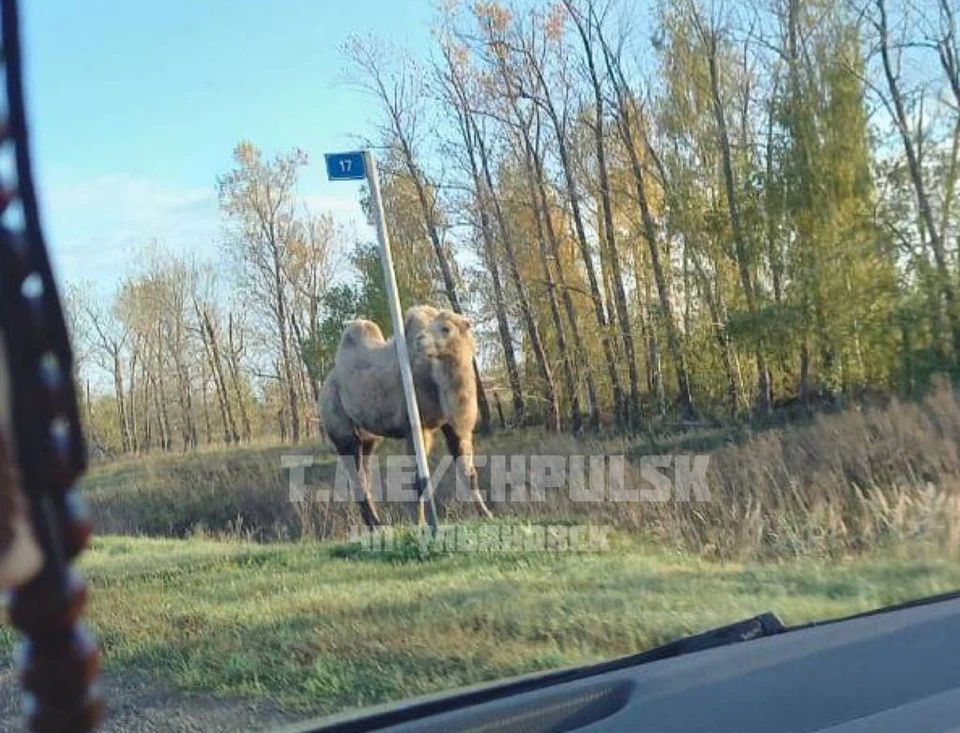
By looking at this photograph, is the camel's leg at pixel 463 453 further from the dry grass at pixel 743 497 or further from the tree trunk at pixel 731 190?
the tree trunk at pixel 731 190

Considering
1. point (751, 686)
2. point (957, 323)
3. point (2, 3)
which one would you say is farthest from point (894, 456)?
point (2, 3)

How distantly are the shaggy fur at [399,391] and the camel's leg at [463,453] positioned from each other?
11 millimetres

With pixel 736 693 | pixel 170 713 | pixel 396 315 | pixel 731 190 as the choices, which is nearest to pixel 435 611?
pixel 170 713

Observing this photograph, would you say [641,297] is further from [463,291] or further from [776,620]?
[776,620]

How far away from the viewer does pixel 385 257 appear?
1048cm

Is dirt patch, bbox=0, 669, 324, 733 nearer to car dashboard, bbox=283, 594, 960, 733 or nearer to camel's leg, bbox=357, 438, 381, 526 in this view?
car dashboard, bbox=283, 594, 960, 733

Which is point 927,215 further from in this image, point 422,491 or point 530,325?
point 422,491

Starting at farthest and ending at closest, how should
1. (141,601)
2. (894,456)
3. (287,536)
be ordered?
(287,536) < (894,456) < (141,601)

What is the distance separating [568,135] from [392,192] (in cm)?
1033

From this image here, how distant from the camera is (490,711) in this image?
12.7ft

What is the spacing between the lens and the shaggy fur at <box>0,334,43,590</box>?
3.50 feet

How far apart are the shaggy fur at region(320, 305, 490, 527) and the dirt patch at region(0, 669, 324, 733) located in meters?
6.59

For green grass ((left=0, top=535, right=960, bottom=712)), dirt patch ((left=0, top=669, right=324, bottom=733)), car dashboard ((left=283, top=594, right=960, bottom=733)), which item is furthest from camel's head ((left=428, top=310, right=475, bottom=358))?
car dashboard ((left=283, top=594, right=960, bottom=733))

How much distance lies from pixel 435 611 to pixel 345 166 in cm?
398
